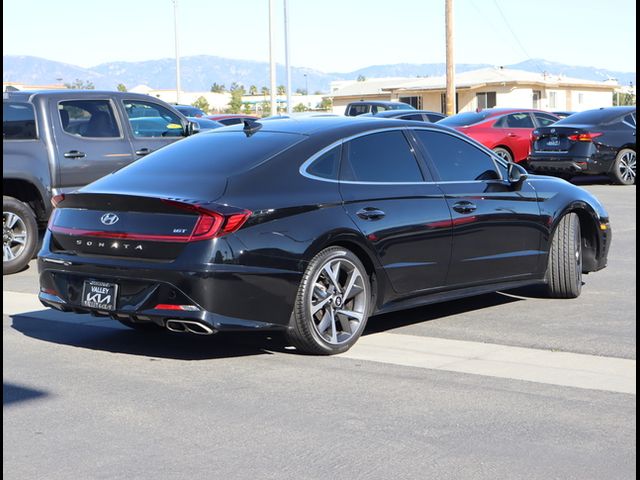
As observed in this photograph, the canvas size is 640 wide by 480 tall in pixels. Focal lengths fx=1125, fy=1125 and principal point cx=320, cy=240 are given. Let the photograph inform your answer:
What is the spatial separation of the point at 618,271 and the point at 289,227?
5181mm

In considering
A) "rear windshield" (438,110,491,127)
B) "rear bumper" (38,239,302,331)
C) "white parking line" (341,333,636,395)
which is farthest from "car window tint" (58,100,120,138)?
"rear windshield" (438,110,491,127)

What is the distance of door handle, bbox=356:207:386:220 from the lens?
771 centimetres

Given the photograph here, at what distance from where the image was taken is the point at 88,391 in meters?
6.48

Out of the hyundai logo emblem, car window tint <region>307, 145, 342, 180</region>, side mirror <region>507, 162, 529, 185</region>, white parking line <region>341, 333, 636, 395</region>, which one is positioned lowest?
white parking line <region>341, 333, 636, 395</region>

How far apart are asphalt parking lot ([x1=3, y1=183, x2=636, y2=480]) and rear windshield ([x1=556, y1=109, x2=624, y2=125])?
13.5 m

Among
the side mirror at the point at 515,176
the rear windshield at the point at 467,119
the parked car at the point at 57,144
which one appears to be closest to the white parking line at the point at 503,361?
the side mirror at the point at 515,176

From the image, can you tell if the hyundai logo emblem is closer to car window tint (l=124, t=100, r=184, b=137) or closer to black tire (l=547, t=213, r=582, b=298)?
black tire (l=547, t=213, r=582, b=298)

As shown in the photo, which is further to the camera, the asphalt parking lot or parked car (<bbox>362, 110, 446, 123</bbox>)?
parked car (<bbox>362, 110, 446, 123</bbox>)

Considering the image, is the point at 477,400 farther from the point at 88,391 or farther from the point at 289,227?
the point at 88,391

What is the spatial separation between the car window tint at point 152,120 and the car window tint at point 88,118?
0.81ft

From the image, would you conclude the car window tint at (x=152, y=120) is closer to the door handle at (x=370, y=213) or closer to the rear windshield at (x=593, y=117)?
the door handle at (x=370, y=213)

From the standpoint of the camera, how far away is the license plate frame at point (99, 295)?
7.19 metres

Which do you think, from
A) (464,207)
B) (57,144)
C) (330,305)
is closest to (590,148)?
(57,144)

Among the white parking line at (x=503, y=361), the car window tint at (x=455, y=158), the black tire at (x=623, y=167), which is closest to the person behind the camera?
the white parking line at (x=503, y=361)
